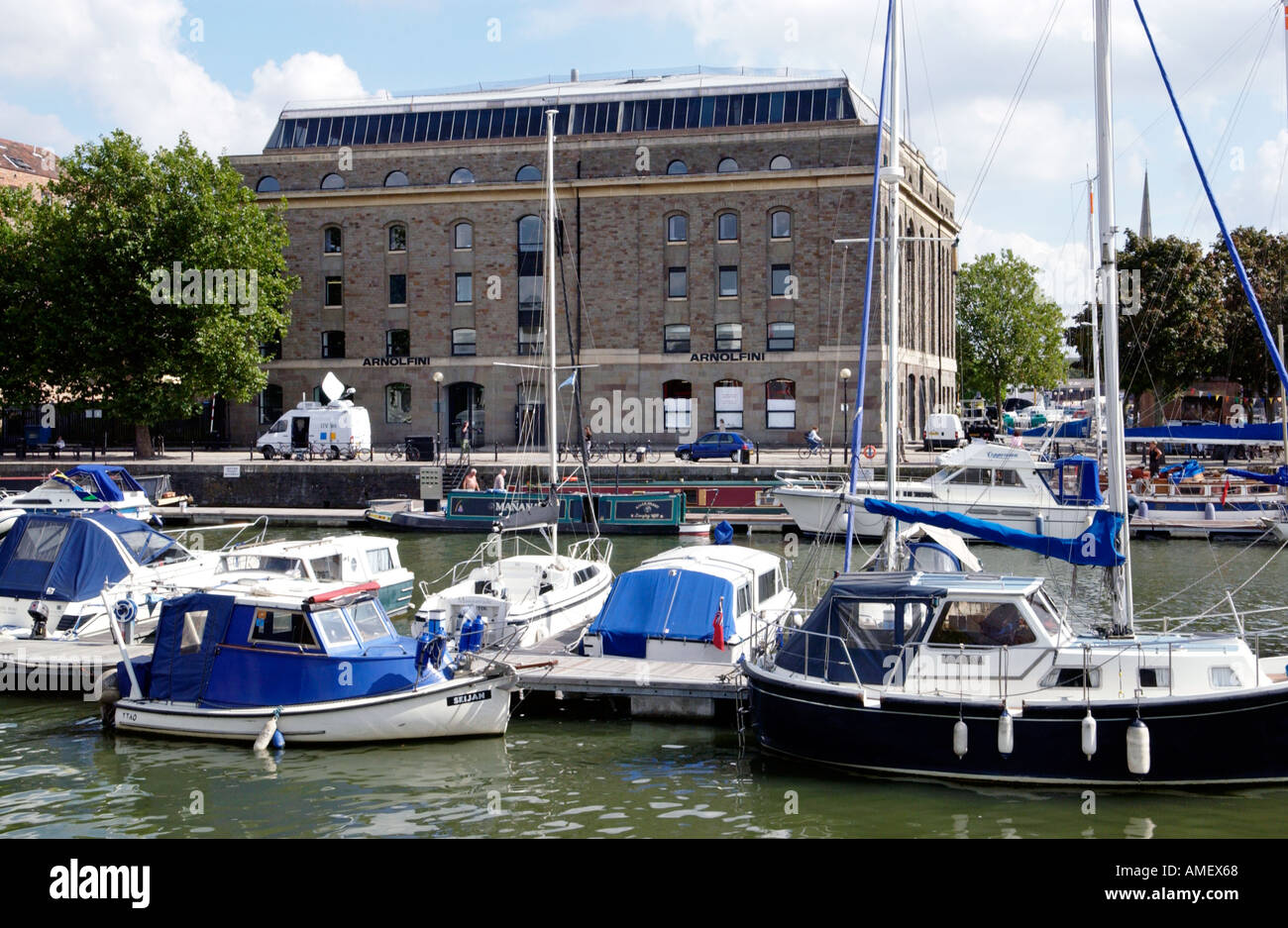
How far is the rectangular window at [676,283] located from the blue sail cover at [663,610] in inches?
1559

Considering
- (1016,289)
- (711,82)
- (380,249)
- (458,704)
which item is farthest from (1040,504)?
(1016,289)

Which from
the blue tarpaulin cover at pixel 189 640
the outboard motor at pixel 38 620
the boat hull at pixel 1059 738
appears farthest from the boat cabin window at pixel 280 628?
the boat hull at pixel 1059 738

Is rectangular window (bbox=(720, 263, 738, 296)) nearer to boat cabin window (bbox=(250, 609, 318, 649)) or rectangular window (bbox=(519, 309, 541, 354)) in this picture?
rectangular window (bbox=(519, 309, 541, 354))

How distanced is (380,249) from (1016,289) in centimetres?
5394

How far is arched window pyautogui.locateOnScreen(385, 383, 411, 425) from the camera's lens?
62.0 meters

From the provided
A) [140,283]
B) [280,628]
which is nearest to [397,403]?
[140,283]

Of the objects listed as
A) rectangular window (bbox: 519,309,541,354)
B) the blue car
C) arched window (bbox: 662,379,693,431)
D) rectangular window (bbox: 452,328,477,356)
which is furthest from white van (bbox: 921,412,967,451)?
rectangular window (bbox: 452,328,477,356)

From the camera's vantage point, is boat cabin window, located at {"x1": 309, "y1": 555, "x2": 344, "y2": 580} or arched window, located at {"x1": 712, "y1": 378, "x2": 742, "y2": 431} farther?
arched window, located at {"x1": 712, "y1": 378, "x2": 742, "y2": 431}

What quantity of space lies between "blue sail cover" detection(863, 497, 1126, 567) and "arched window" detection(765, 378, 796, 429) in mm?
37456

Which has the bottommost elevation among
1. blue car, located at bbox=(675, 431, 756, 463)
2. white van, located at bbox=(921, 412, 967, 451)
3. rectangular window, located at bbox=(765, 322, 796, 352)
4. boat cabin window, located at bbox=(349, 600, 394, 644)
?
boat cabin window, located at bbox=(349, 600, 394, 644)

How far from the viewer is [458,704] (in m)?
16.9

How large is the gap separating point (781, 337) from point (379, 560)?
111ft

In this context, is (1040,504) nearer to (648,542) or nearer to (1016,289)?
(648,542)
